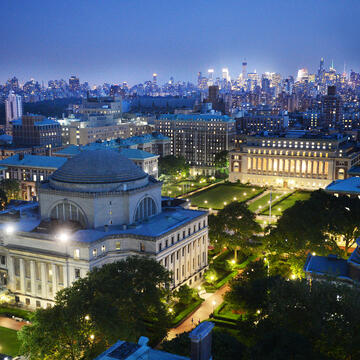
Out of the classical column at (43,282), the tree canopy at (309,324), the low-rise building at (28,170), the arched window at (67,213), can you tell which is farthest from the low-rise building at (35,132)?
the tree canopy at (309,324)

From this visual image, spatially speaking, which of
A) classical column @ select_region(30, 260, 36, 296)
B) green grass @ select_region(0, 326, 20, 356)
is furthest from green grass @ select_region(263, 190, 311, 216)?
green grass @ select_region(0, 326, 20, 356)

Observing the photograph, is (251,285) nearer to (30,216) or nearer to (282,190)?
(30,216)

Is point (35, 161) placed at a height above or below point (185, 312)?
above

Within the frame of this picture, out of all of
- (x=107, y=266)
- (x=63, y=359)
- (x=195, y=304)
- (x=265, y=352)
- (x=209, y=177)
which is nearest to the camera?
(x=265, y=352)

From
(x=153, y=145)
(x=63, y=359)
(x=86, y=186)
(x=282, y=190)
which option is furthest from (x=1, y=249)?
(x=153, y=145)

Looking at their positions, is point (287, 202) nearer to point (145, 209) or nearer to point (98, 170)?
point (145, 209)

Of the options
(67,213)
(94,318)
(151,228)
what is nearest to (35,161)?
(67,213)
